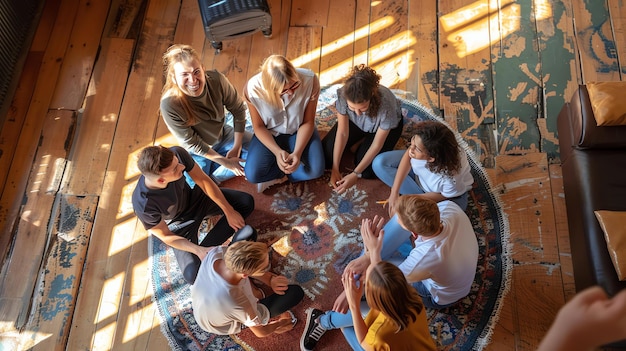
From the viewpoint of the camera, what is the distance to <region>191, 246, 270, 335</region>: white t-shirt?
217cm

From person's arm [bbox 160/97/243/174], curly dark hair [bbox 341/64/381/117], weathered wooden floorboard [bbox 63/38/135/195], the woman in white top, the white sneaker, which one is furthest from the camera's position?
weathered wooden floorboard [bbox 63/38/135/195]

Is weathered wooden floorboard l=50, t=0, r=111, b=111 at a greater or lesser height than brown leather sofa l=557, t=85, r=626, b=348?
greater

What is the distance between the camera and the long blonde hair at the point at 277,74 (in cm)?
241

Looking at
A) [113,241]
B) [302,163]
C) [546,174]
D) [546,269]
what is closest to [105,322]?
[113,241]

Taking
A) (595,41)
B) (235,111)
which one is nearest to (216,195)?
(235,111)

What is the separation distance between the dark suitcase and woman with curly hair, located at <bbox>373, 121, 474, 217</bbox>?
4.07 feet

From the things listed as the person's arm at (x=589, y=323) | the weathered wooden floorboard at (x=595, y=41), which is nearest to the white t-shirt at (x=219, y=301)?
the person's arm at (x=589, y=323)

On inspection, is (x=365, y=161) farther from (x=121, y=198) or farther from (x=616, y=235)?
(x=121, y=198)

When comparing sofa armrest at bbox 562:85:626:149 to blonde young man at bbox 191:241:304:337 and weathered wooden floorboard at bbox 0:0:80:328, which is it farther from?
weathered wooden floorboard at bbox 0:0:80:328

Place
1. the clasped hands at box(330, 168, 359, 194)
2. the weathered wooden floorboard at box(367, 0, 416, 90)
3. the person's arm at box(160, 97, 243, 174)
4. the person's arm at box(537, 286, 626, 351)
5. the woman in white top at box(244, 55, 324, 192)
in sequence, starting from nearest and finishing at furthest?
1. the person's arm at box(537, 286, 626, 351)
2. the person's arm at box(160, 97, 243, 174)
3. the woman in white top at box(244, 55, 324, 192)
4. the clasped hands at box(330, 168, 359, 194)
5. the weathered wooden floorboard at box(367, 0, 416, 90)

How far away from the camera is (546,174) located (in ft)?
9.43

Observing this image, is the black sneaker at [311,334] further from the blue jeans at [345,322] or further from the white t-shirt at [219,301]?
the white t-shirt at [219,301]

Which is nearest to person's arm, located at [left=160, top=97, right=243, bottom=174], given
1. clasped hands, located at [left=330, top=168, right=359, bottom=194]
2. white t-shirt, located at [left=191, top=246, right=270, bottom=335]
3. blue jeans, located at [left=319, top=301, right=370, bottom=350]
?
clasped hands, located at [left=330, top=168, right=359, bottom=194]

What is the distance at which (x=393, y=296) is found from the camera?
5.79 feet
